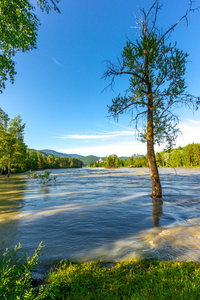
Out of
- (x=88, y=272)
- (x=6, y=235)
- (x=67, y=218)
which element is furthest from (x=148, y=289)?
(x=67, y=218)

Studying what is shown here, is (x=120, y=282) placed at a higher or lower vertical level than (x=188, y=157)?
lower

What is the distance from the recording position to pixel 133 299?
7.06 feet

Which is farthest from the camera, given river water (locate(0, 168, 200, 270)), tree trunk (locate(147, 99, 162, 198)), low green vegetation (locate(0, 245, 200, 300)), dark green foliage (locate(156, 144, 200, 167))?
dark green foliage (locate(156, 144, 200, 167))

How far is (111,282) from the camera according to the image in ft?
8.65

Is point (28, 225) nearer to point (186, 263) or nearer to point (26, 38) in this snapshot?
point (186, 263)

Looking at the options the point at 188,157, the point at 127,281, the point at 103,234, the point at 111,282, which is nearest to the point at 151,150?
the point at 103,234

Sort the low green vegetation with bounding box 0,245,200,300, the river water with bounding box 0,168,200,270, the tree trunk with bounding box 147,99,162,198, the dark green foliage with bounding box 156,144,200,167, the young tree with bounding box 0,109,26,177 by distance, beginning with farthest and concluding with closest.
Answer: the dark green foliage with bounding box 156,144,200,167 → the young tree with bounding box 0,109,26,177 → the tree trunk with bounding box 147,99,162,198 → the river water with bounding box 0,168,200,270 → the low green vegetation with bounding box 0,245,200,300

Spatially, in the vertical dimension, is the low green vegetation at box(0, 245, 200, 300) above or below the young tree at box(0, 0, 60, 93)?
below

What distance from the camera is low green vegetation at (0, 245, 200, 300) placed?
2.22 meters

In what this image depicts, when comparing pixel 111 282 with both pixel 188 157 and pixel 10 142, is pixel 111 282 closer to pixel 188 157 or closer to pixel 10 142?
pixel 10 142

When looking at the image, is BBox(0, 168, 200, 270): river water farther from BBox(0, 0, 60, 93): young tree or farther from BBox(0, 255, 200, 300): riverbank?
BBox(0, 0, 60, 93): young tree

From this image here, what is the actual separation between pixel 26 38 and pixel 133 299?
945 cm

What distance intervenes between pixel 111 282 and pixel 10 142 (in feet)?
143

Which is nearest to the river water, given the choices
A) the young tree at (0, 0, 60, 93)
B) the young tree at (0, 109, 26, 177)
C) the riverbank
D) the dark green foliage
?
the riverbank
